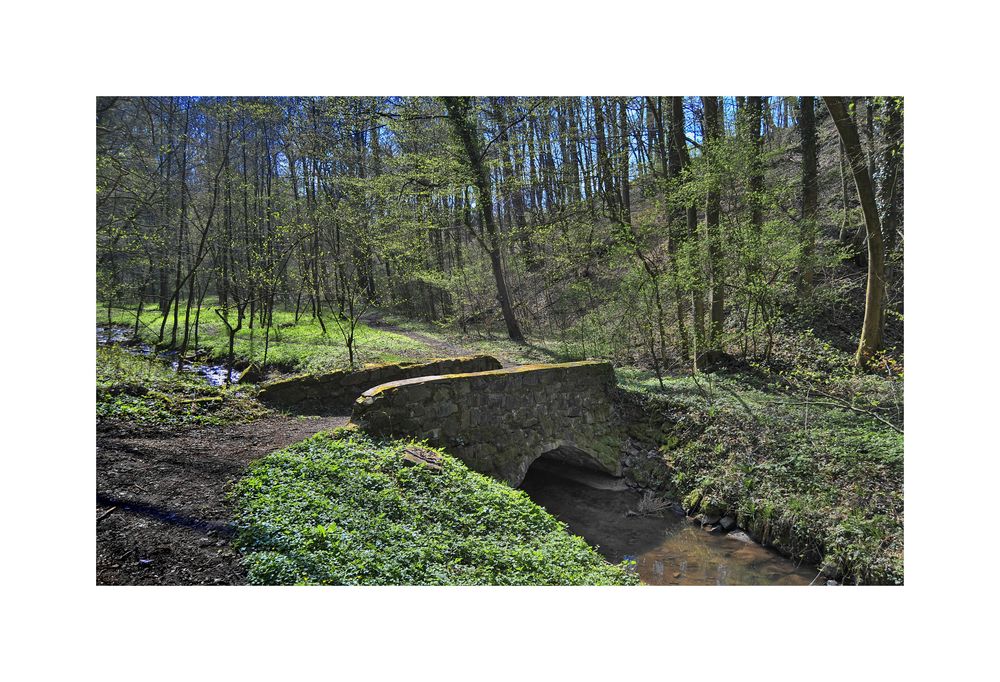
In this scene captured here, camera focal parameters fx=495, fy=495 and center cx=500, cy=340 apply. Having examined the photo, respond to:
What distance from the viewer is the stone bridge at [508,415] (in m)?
4.46

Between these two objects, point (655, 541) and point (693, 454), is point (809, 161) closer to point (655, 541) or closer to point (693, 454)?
point (693, 454)

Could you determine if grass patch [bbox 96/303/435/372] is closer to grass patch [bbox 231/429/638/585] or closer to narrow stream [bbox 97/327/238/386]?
narrow stream [bbox 97/327/238/386]

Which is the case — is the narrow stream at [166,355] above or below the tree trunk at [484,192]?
below

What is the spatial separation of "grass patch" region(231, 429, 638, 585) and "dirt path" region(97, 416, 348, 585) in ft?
0.49

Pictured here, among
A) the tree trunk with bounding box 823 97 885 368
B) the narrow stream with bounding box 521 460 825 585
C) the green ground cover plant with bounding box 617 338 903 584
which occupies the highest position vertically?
the tree trunk with bounding box 823 97 885 368

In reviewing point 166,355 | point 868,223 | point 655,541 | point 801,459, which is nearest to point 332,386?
point 166,355

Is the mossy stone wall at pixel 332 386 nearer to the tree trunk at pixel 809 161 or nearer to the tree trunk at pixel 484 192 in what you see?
the tree trunk at pixel 484 192

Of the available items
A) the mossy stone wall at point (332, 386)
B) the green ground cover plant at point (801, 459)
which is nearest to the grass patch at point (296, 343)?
the mossy stone wall at point (332, 386)

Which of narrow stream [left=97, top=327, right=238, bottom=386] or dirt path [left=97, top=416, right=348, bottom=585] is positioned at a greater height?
narrow stream [left=97, top=327, right=238, bottom=386]

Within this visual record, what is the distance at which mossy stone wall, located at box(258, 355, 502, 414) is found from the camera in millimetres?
5750

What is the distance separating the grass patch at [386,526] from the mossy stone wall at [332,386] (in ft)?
6.33

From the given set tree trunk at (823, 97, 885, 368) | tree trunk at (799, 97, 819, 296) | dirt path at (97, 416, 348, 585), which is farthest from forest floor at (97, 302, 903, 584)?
tree trunk at (799, 97, 819, 296)

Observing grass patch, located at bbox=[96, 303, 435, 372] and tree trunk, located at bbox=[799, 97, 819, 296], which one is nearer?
grass patch, located at bbox=[96, 303, 435, 372]
